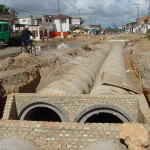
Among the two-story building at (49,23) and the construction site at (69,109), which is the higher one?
the two-story building at (49,23)

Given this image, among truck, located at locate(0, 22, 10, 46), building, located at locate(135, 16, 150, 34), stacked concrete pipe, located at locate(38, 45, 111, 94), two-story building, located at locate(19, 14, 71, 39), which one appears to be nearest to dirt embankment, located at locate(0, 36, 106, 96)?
stacked concrete pipe, located at locate(38, 45, 111, 94)

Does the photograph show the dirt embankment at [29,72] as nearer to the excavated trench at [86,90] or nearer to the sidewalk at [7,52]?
the excavated trench at [86,90]

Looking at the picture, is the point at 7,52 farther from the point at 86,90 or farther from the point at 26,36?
the point at 86,90

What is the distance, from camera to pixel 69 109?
36.3 ft

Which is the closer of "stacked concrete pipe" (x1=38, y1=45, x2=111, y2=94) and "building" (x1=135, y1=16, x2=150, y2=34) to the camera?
"stacked concrete pipe" (x1=38, y1=45, x2=111, y2=94)

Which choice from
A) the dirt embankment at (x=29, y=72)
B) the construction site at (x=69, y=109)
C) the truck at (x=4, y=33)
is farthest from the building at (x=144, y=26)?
the construction site at (x=69, y=109)

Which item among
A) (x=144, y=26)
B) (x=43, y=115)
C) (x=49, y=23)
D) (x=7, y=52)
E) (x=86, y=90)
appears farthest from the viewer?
(x=144, y=26)

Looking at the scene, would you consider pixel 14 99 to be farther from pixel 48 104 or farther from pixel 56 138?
pixel 56 138

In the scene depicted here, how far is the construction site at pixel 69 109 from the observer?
25.7ft

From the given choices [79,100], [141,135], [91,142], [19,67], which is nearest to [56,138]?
[91,142]

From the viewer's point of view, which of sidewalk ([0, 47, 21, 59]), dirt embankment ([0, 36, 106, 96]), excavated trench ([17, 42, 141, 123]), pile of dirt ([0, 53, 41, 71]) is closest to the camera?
excavated trench ([17, 42, 141, 123])

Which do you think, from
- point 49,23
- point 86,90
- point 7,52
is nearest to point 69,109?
point 86,90

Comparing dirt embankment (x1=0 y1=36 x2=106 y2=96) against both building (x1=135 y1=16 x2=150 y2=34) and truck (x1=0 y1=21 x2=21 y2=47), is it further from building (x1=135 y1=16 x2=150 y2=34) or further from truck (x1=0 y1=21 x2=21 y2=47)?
building (x1=135 y1=16 x2=150 y2=34)

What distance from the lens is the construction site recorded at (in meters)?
7.83
